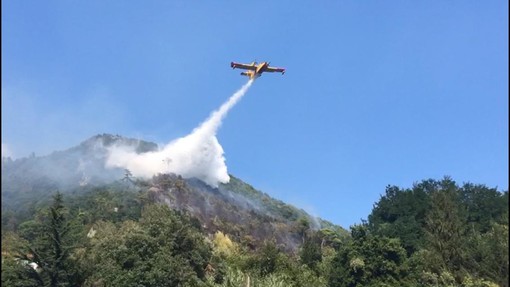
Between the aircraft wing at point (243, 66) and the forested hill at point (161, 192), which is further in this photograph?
the forested hill at point (161, 192)

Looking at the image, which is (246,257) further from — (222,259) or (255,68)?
(255,68)

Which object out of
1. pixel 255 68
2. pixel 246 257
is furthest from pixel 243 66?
pixel 246 257

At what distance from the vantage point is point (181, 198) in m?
119

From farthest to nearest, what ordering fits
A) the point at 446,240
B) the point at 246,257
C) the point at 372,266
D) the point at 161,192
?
the point at 161,192
the point at 246,257
the point at 372,266
the point at 446,240

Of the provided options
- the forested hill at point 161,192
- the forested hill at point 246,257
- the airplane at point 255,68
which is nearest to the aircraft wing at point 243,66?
the airplane at point 255,68

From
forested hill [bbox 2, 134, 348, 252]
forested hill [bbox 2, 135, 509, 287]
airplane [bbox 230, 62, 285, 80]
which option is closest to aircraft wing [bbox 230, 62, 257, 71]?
airplane [bbox 230, 62, 285, 80]

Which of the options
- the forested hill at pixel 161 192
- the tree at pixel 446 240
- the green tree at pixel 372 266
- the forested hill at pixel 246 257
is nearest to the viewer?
the forested hill at pixel 246 257

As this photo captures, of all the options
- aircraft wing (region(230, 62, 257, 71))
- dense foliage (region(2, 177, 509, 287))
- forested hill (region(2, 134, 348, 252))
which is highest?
forested hill (region(2, 134, 348, 252))

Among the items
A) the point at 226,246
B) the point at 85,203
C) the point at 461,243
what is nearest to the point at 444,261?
the point at 461,243

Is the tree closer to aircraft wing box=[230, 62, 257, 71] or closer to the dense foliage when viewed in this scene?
the dense foliage

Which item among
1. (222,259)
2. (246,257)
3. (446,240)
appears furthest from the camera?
(222,259)

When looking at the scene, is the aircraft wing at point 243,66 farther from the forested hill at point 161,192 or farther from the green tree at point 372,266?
the forested hill at point 161,192

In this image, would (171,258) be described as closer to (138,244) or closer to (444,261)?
(138,244)

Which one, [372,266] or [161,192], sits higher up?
[161,192]
